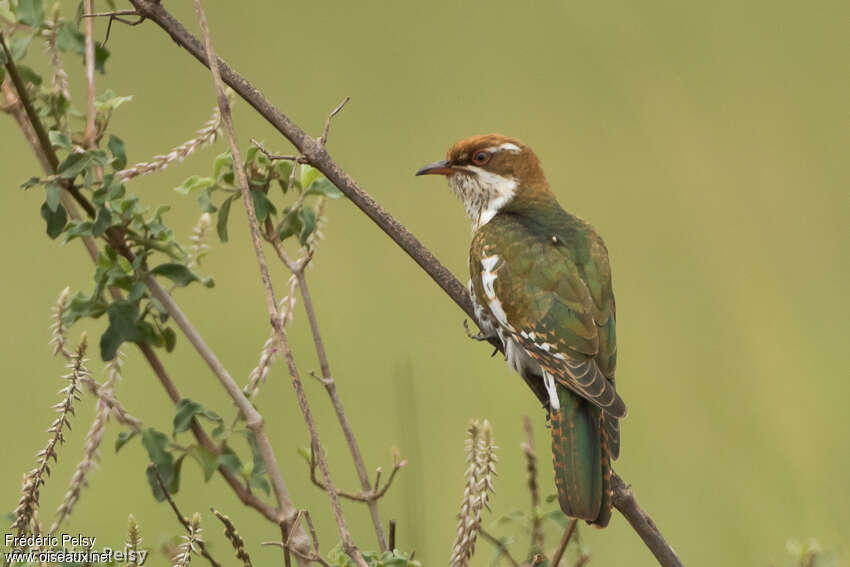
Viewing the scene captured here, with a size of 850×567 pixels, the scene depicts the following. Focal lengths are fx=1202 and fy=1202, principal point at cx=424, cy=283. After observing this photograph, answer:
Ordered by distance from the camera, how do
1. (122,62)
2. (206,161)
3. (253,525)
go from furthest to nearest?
(122,62) → (206,161) → (253,525)

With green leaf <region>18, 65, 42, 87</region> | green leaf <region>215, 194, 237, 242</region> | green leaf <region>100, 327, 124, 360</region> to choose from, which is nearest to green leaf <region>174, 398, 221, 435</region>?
green leaf <region>100, 327, 124, 360</region>

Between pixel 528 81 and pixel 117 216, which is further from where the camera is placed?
pixel 528 81

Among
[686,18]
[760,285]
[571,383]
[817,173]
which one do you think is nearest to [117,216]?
[571,383]

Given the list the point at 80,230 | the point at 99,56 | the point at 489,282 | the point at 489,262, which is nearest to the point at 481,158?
the point at 489,262

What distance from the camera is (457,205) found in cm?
779

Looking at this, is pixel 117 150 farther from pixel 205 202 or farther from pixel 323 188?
pixel 323 188

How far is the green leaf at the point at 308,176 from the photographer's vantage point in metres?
2.97

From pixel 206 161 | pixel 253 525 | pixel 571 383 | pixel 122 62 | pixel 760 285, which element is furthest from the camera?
pixel 122 62

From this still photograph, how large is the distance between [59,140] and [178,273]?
414 millimetres

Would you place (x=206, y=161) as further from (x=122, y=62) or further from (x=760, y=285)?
(x=760, y=285)

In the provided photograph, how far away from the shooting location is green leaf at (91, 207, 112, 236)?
264cm

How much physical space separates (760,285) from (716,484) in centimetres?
163

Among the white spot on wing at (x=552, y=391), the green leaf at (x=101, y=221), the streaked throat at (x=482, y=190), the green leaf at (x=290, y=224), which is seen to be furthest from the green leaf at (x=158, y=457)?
the streaked throat at (x=482, y=190)

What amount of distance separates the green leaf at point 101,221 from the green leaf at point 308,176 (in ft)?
1.69
